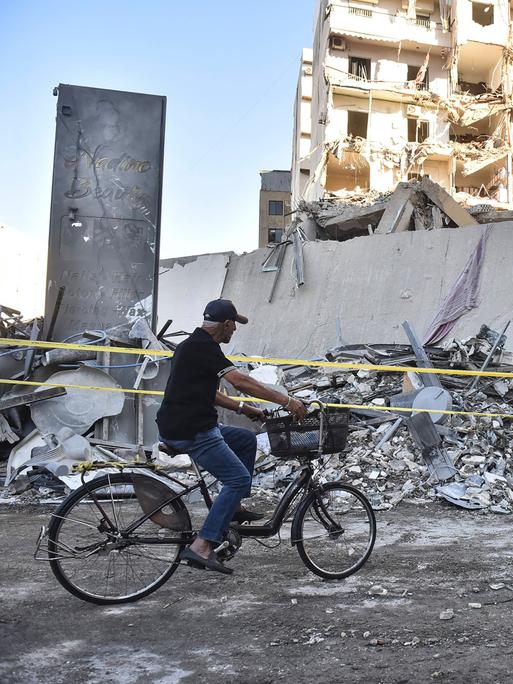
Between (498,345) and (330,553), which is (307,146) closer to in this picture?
(498,345)

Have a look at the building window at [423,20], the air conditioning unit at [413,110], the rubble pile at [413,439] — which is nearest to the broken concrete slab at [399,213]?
the rubble pile at [413,439]

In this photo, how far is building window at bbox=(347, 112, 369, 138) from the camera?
3506 cm

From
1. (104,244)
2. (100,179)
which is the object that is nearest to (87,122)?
(100,179)

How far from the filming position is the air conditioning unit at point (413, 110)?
34938mm

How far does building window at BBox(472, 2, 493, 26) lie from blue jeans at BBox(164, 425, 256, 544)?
132ft

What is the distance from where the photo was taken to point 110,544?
360 cm

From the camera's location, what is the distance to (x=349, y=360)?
38.2 feet

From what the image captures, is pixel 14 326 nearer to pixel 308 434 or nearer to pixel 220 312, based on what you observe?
pixel 220 312

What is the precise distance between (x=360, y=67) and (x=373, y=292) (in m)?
25.0

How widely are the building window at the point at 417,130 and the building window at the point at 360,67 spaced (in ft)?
12.6

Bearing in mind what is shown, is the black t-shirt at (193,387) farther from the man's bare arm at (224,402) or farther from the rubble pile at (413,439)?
the rubble pile at (413,439)

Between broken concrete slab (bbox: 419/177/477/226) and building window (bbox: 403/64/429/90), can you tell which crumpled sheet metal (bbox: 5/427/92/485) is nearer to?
broken concrete slab (bbox: 419/177/477/226)

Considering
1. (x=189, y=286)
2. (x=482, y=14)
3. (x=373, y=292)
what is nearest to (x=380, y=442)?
(x=373, y=292)

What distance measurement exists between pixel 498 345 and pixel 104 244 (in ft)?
23.7
